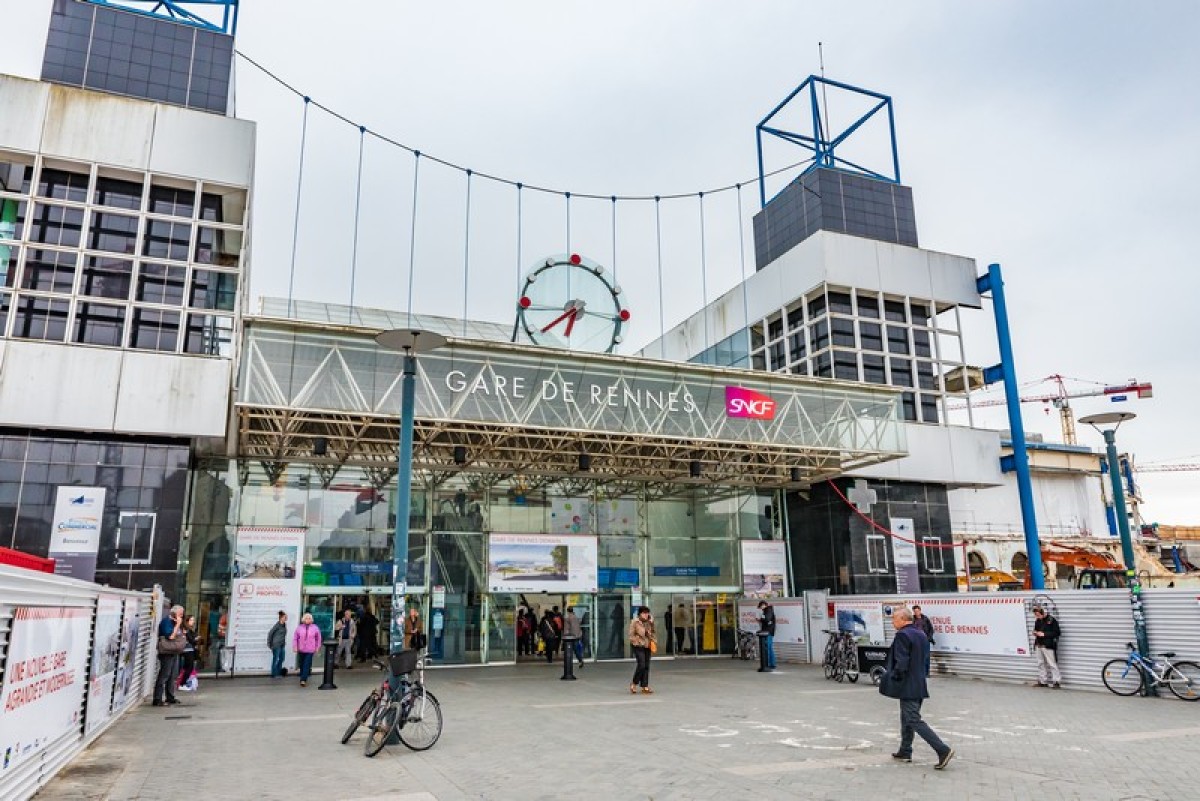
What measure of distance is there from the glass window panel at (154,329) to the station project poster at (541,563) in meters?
10.4

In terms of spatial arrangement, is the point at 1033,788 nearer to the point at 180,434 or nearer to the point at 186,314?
the point at 180,434

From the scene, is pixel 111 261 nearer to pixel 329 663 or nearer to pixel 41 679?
pixel 329 663

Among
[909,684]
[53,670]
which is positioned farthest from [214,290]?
[909,684]

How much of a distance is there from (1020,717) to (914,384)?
19448 millimetres

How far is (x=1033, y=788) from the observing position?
25.0 ft

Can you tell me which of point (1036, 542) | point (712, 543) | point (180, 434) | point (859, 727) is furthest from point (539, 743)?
point (1036, 542)

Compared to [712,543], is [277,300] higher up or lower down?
higher up

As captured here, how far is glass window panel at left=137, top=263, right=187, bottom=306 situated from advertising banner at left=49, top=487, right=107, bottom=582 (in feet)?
16.6

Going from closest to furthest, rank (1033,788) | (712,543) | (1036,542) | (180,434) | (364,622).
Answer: (1033,788) → (180,434) → (364,622) → (1036,542) → (712,543)

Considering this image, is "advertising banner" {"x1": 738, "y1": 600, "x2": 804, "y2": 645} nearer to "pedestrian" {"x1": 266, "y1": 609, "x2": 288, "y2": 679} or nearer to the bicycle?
the bicycle

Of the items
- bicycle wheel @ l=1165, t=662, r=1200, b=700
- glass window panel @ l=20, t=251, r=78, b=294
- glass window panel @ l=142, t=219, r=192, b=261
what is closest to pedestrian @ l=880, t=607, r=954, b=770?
bicycle wheel @ l=1165, t=662, r=1200, b=700

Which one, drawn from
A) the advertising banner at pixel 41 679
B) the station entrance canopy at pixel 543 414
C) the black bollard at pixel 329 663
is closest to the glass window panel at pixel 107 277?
the station entrance canopy at pixel 543 414

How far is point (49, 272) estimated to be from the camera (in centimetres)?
2039

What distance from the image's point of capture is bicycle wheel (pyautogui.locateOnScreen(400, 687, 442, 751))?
998 cm
